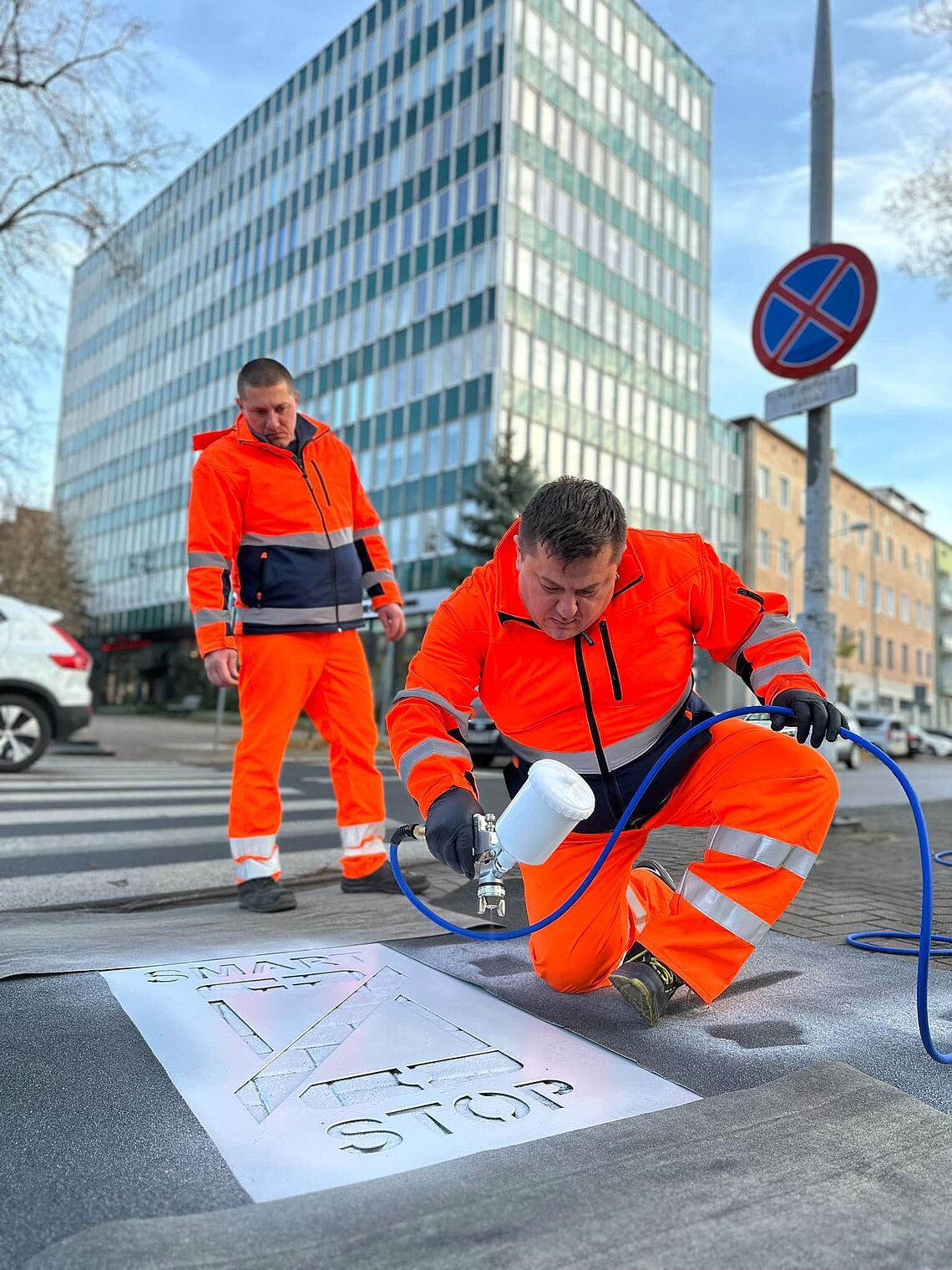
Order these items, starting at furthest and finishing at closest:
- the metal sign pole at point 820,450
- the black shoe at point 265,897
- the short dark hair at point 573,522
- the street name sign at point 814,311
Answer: the metal sign pole at point 820,450
the street name sign at point 814,311
the black shoe at point 265,897
the short dark hair at point 573,522

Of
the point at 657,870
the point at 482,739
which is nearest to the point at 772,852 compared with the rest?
the point at 657,870

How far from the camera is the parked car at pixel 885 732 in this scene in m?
27.4

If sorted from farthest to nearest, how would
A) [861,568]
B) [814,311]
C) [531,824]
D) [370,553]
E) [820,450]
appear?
[861,568], [820,450], [814,311], [370,553], [531,824]

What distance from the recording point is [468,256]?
104ft

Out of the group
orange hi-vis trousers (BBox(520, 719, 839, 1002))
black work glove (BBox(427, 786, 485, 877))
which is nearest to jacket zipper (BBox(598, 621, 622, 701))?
orange hi-vis trousers (BBox(520, 719, 839, 1002))

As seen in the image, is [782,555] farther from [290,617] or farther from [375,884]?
[290,617]

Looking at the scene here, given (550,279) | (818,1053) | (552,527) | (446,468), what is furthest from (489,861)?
(550,279)

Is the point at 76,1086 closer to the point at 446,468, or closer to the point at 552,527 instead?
the point at 552,527

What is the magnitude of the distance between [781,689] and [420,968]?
127 centimetres

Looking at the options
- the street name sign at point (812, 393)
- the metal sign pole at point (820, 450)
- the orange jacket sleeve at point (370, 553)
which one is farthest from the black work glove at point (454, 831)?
the street name sign at point (812, 393)

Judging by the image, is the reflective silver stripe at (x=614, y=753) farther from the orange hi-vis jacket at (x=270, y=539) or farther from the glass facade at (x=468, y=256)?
the glass facade at (x=468, y=256)

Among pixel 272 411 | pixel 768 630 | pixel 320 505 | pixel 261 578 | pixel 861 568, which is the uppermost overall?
pixel 861 568

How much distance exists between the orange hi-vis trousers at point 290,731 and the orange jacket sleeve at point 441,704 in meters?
1.28

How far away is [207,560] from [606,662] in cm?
197
